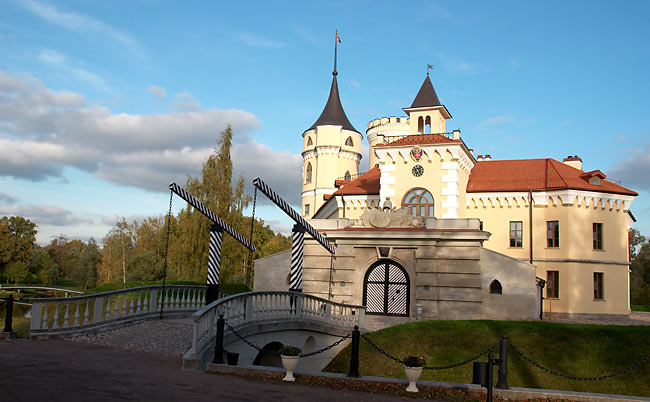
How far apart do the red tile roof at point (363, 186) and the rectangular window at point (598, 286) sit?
15240 millimetres

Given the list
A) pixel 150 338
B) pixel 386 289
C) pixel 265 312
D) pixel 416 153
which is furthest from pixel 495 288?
pixel 150 338

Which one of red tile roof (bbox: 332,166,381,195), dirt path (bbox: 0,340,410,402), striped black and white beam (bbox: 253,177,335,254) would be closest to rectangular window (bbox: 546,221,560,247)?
red tile roof (bbox: 332,166,381,195)

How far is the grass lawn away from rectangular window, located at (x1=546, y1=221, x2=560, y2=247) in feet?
43.1

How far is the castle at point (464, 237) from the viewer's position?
1013 inches

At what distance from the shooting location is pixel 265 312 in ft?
59.3

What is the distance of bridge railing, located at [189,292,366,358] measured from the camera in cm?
1359

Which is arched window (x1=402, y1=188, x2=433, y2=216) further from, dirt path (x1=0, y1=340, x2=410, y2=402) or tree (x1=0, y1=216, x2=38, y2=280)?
tree (x1=0, y1=216, x2=38, y2=280)

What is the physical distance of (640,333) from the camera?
20156 mm

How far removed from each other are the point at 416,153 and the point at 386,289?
30.6 feet

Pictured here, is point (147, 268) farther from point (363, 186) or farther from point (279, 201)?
point (279, 201)

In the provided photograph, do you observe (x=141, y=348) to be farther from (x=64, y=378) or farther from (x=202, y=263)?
(x=202, y=263)

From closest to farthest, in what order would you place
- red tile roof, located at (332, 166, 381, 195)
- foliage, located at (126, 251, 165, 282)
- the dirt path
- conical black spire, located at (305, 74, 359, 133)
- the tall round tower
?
1. the dirt path
2. red tile roof, located at (332, 166, 381, 195)
3. foliage, located at (126, 251, 165, 282)
4. the tall round tower
5. conical black spire, located at (305, 74, 359, 133)

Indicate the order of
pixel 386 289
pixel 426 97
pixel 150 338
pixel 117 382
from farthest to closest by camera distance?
pixel 426 97 → pixel 386 289 → pixel 150 338 → pixel 117 382

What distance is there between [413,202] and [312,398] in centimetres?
2240
